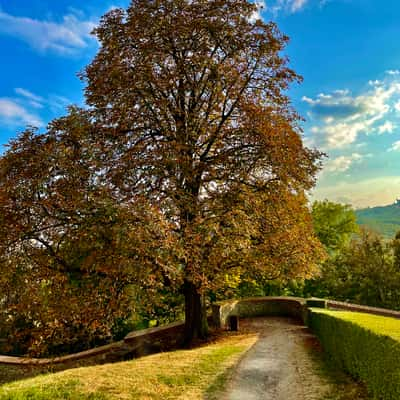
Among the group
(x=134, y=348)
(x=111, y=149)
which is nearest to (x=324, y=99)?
(x=111, y=149)

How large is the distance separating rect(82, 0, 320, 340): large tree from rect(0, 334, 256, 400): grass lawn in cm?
268

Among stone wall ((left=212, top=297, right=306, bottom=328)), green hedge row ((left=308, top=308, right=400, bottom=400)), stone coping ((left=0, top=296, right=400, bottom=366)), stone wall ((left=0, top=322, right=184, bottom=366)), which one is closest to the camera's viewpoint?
green hedge row ((left=308, top=308, right=400, bottom=400))

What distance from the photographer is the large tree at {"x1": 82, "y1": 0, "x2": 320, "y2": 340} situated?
10219 millimetres

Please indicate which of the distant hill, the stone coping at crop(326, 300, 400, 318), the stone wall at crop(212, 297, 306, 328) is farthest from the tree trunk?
the distant hill

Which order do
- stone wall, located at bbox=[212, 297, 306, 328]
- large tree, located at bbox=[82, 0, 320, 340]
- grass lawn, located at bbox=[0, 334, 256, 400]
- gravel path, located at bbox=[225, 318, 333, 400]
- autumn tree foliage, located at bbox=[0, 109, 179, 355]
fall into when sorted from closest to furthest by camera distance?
grass lawn, located at bbox=[0, 334, 256, 400] < gravel path, located at bbox=[225, 318, 333, 400] < autumn tree foliage, located at bbox=[0, 109, 179, 355] < large tree, located at bbox=[82, 0, 320, 340] < stone wall, located at bbox=[212, 297, 306, 328]

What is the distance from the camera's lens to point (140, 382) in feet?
21.2

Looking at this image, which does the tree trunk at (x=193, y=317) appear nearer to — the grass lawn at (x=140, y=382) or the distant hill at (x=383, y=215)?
the grass lawn at (x=140, y=382)

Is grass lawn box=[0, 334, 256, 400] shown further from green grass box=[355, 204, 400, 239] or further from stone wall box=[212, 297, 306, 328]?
green grass box=[355, 204, 400, 239]

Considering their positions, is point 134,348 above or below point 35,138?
below

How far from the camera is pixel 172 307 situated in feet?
69.3

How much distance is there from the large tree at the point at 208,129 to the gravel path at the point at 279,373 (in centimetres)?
245

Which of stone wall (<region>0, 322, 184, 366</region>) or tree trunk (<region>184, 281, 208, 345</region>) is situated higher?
tree trunk (<region>184, 281, 208, 345</region>)

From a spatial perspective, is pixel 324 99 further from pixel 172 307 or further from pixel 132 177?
pixel 172 307

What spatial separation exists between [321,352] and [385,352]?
5002 millimetres
